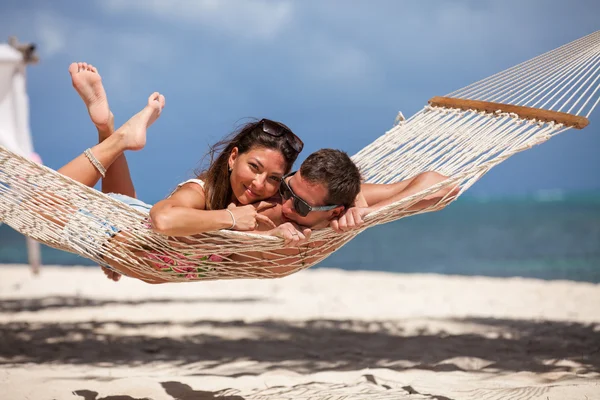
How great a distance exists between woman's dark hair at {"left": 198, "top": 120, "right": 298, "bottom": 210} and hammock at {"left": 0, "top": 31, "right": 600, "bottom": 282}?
0.18 metres

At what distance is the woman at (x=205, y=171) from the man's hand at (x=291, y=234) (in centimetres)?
7

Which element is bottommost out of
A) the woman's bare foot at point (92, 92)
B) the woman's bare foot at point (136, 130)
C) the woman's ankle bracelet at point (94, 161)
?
the woman's ankle bracelet at point (94, 161)

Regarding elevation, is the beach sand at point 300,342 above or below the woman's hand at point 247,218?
below

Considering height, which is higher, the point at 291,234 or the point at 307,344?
the point at 291,234

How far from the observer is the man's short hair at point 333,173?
6.20 feet

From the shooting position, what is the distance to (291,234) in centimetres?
187

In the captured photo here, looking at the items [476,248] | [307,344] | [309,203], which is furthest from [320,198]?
[476,248]

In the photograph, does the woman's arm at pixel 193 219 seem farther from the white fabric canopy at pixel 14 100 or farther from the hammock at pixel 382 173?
the white fabric canopy at pixel 14 100

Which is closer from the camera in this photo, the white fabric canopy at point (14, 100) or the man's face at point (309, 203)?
the man's face at point (309, 203)

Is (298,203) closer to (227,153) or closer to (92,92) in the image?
(227,153)

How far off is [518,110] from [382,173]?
551 millimetres

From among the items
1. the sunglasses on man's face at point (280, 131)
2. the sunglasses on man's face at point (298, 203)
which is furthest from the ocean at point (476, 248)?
the sunglasses on man's face at point (298, 203)

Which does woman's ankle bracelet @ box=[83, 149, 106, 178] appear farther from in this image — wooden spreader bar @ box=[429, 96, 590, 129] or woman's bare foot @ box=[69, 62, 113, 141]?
wooden spreader bar @ box=[429, 96, 590, 129]

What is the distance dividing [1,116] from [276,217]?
334cm
